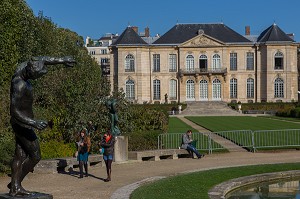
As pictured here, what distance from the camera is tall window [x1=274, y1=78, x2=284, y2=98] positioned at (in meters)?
57.6

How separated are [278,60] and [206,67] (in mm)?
8474

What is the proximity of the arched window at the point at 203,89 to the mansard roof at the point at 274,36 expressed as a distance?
331 inches

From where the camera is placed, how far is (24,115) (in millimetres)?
6336

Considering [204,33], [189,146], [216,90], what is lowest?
[189,146]

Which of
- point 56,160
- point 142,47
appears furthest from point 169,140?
point 142,47

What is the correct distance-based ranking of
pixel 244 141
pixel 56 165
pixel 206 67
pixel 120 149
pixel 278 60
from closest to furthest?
1. pixel 56 165
2. pixel 120 149
3. pixel 244 141
4. pixel 278 60
5. pixel 206 67

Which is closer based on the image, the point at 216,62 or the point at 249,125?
the point at 249,125

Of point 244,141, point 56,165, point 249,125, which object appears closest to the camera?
point 56,165

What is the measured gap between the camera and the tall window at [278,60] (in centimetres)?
5738

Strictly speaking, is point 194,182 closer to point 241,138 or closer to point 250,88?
point 241,138

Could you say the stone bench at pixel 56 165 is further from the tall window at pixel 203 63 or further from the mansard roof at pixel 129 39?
the tall window at pixel 203 63

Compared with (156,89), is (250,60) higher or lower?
higher

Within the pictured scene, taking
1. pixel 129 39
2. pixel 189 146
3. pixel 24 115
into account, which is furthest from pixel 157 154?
pixel 129 39

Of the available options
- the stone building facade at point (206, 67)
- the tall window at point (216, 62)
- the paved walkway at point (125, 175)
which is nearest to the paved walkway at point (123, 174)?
the paved walkway at point (125, 175)
